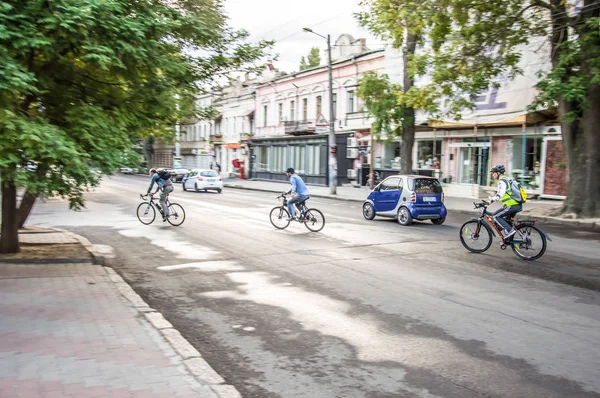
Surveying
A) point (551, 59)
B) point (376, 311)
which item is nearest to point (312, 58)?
point (551, 59)

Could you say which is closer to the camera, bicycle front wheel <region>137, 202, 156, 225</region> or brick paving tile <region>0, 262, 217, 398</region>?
brick paving tile <region>0, 262, 217, 398</region>

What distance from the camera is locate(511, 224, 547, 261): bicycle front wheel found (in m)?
10.4

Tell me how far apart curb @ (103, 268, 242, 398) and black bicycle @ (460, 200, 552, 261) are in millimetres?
6866

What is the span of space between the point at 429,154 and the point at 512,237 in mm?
21836

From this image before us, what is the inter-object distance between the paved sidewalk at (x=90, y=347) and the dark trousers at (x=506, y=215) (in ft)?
23.7

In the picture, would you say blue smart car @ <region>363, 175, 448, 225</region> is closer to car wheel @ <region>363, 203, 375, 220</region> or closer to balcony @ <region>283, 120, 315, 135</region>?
car wheel @ <region>363, 203, 375, 220</region>

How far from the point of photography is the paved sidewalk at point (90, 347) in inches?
165

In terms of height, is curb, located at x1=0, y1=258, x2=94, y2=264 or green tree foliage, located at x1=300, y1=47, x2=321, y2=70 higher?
green tree foliage, located at x1=300, y1=47, x2=321, y2=70

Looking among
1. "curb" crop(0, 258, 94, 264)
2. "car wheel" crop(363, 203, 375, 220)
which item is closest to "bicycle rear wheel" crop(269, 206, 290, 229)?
"car wheel" crop(363, 203, 375, 220)

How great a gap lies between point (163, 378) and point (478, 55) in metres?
16.8

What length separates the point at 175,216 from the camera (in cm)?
1609

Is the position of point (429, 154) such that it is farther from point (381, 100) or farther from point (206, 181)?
point (206, 181)

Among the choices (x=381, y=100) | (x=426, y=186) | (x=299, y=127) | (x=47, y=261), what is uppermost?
(x=299, y=127)

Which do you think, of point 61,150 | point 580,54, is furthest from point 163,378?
point 580,54
